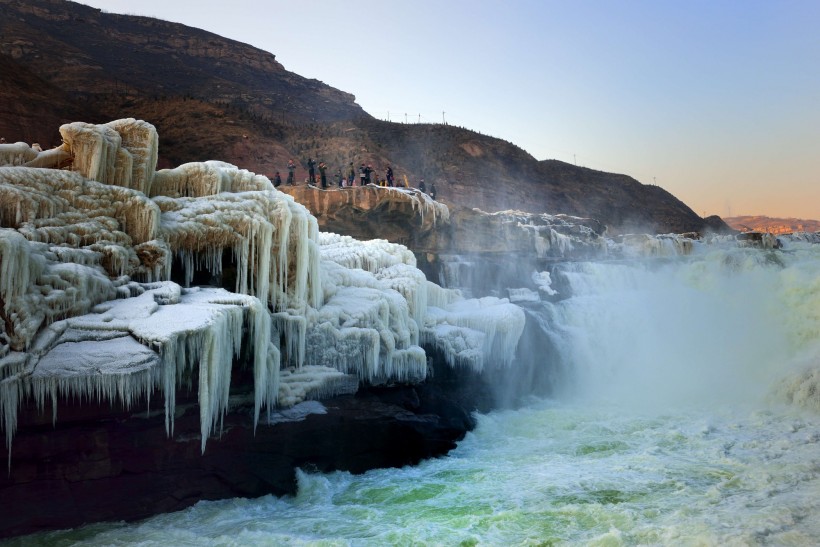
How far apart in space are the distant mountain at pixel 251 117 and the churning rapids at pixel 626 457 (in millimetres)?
18297

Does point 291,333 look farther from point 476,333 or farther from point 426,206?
point 426,206

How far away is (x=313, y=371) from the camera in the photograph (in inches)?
390

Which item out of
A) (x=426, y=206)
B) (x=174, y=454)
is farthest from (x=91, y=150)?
(x=426, y=206)

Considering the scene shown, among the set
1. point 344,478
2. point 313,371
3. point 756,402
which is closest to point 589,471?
point 344,478

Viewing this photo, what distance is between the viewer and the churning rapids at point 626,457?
730 centimetres

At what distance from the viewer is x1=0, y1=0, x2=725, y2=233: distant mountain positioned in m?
37.7

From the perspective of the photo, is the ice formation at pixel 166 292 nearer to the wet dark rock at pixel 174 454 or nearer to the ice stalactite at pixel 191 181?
the ice stalactite at pixel 191 181

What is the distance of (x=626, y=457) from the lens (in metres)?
10.0

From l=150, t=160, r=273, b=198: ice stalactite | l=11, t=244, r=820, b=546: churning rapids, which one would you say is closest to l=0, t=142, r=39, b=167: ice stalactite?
l=150, t=160, r=273, b=198: ice stalactite

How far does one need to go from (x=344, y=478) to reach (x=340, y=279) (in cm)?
391

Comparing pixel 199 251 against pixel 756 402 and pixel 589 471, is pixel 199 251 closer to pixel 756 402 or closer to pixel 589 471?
pixel 589 471

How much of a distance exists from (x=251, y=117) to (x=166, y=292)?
36.6 m

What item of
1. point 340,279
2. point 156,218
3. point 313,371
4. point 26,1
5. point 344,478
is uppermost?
point 26,1

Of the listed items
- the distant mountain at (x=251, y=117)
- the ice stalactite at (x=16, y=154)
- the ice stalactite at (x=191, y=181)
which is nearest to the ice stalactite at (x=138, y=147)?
the ice stalactite at (x=191, y=181)
